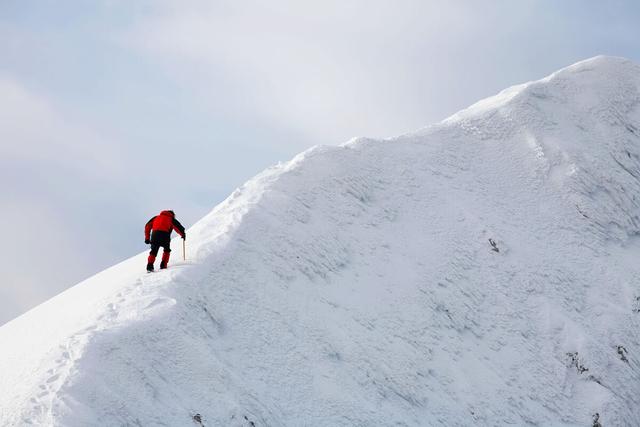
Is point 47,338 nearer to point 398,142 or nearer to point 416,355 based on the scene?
point 416,355

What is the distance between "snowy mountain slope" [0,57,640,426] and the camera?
16.6m

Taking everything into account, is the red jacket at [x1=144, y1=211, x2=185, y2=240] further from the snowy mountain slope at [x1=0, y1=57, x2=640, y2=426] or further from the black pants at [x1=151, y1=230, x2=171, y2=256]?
the snowy mountain slope at [x1=0, y1=57, x2=640, y2=426]

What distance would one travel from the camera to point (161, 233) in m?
20.7

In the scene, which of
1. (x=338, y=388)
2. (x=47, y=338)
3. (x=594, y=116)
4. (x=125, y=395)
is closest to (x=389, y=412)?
(x=338, y=388)

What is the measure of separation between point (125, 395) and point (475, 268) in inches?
543

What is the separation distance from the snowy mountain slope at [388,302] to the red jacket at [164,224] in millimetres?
1031

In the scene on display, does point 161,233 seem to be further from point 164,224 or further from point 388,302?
point 388,302

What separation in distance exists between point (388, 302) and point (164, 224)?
6.88m

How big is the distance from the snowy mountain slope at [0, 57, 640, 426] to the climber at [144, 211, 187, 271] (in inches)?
29.9

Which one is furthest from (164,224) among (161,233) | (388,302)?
(388,302)

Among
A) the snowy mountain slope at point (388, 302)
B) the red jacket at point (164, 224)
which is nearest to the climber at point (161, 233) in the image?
the red jacket at point (164, 224)

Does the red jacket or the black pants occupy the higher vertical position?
the red jacket

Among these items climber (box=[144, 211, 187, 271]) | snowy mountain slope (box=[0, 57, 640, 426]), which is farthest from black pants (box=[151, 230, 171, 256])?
snowy mountain slope (box=[0, 57, 640, 426])

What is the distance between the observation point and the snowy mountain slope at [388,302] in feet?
54.4
